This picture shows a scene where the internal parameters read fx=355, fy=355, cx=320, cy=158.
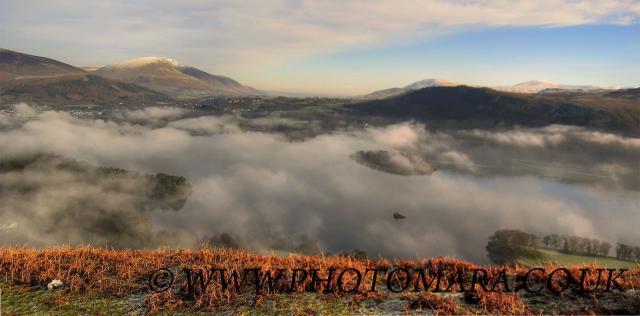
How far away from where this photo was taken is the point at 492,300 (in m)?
13.5

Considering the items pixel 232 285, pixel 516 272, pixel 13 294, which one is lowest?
pixel 13 294

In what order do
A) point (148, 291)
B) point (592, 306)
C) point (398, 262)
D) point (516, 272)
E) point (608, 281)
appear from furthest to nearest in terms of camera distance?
point (398, 262), point (516, 272), point (148, 291), point (608, 281), point (592, 306)

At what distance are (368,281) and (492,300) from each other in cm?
527

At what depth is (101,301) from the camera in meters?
15.0

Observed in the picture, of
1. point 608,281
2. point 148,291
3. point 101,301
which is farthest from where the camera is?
point 148,291

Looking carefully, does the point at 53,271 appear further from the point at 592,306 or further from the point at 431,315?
the point at 592,306

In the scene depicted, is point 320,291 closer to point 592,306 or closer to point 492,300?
point 492,300

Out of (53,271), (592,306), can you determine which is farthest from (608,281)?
(53,271)

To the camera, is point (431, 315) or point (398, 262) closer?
point (431, 315)

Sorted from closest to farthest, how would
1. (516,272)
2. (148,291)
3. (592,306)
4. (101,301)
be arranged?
1. (592,306)
2. (101,301)
3. (148,291)
4. (516,272)

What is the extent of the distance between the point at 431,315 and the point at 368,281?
404 cm

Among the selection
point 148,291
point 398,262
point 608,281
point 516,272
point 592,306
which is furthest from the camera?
point 398,262

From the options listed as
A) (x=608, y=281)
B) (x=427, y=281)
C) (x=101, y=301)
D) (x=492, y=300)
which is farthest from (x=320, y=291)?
(x=608, y=281)

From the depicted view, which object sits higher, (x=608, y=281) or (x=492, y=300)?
(x=608, y=281)
